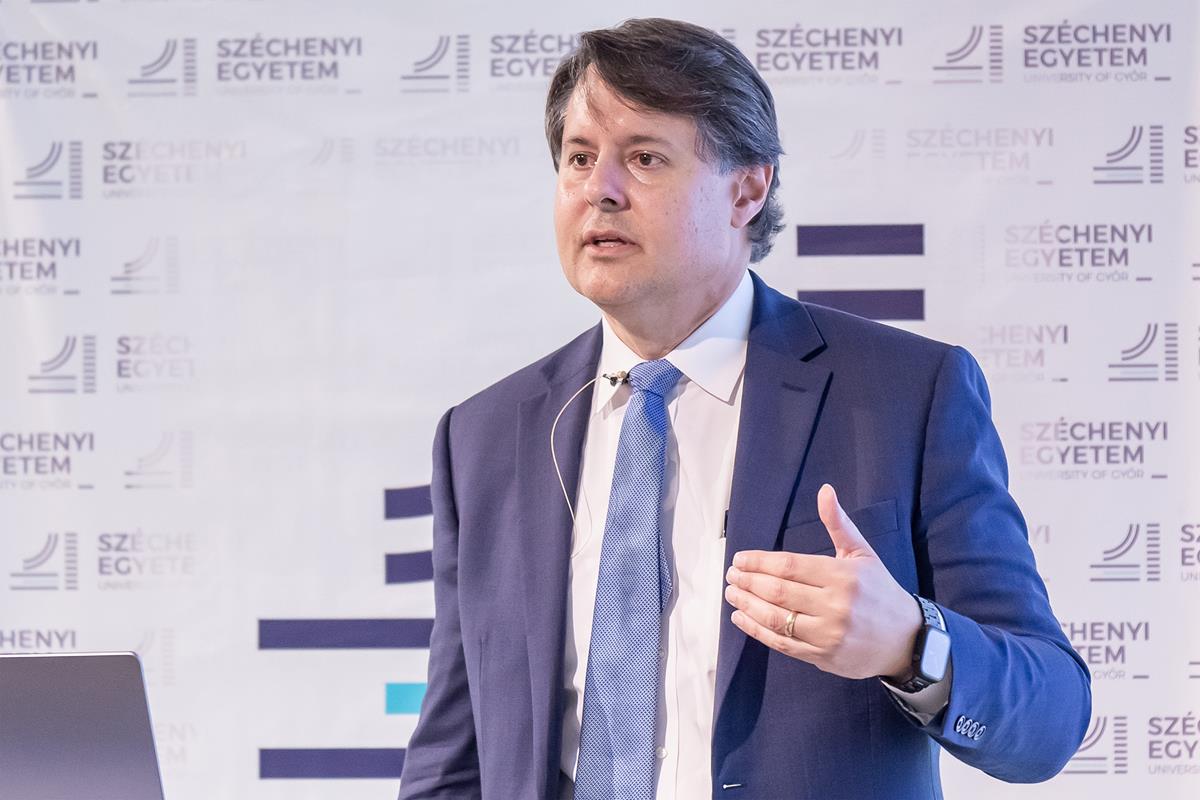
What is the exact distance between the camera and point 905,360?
5.81 feet

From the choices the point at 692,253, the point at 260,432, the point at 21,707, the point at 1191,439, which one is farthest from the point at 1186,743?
the point at 21,707

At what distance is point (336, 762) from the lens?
3.08 m

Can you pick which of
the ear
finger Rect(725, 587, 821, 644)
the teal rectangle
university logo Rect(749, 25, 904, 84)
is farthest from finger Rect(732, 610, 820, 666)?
university logo Rect(749, 25, 904, 84)

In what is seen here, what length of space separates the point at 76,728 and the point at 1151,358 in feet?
8.27

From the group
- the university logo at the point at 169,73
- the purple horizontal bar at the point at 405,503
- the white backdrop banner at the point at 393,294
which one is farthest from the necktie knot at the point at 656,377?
the university logo at the point at 169,73

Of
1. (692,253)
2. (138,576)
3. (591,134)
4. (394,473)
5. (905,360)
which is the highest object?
(591,134)

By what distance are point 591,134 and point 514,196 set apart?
4.10 feet

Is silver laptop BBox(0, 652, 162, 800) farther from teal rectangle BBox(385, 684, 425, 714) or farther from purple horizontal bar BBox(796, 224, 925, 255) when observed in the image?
purple horizontal bar BBox(796, 224, 925, 255)

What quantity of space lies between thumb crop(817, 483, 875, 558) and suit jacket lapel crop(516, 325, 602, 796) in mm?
512

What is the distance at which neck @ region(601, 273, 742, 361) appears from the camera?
74.6 inches

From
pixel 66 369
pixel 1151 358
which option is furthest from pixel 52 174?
pixel 1151 358

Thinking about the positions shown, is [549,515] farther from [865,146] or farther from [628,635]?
[865,146]

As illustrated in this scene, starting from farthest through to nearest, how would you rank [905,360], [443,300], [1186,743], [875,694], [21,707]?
[443,300] → [1186,743] → [905,360] → [875,694] → [21,707]

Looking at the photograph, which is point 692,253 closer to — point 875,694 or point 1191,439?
point 875,694
